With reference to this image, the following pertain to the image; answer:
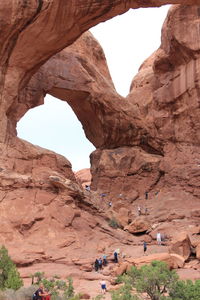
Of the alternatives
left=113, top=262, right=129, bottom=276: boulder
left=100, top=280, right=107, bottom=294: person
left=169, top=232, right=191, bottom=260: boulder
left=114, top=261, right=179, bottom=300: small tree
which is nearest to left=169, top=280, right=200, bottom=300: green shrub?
left=114, top=261, right=179, bottom=300: small tree

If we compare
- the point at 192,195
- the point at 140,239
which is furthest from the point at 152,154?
the point at 140,239

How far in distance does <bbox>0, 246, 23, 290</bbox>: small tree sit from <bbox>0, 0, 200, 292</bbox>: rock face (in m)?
2.72

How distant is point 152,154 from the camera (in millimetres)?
33562

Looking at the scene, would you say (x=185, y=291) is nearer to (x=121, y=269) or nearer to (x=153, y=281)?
(x=153, y=281)

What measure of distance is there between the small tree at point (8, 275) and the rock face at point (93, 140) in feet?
8.92

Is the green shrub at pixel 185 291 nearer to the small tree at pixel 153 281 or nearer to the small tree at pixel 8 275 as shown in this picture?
the small tree at pixel 153 281

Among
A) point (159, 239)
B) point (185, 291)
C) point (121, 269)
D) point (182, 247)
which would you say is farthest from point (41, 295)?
point (159, 239)

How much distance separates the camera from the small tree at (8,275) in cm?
1286

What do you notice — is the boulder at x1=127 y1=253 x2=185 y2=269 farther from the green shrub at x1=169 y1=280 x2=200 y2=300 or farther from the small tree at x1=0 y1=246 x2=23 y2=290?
the small tree at x1=0 y1=246 x2=23 y2=290

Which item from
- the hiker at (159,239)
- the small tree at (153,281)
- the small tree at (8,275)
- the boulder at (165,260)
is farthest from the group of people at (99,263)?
the small tree at (153,281)

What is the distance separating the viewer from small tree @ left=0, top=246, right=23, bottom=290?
1286 cm

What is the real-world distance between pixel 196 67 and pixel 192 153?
6.22 meters

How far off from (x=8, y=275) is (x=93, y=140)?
22.3 metres

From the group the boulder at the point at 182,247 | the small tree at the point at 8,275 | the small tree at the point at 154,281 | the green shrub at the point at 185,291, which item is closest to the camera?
the green shrub at the point at 185,291
